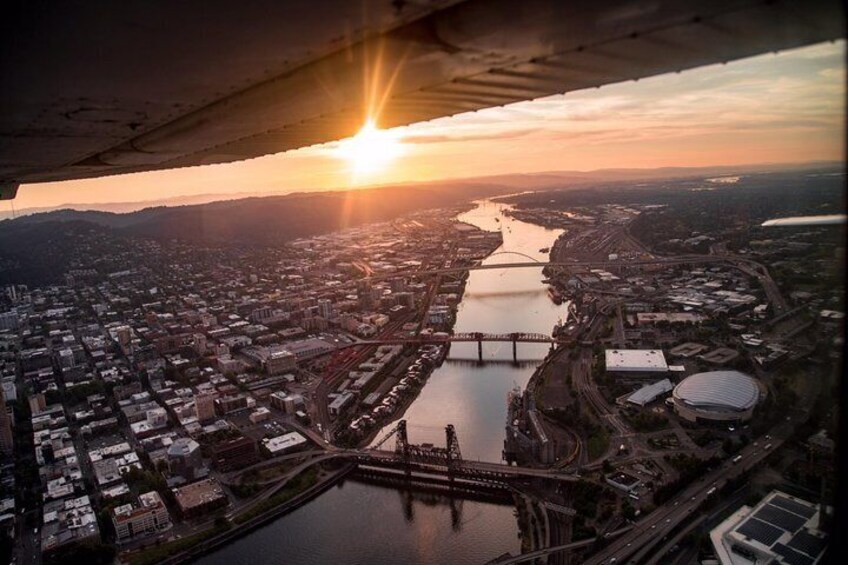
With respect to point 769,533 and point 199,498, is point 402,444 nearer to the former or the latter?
point 199,498

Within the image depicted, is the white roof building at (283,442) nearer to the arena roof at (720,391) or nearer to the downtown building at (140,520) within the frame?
the downtown building at (140,520)

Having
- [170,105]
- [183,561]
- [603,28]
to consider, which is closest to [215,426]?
[183,561]

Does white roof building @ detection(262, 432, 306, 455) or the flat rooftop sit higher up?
white roof building @ detection(262, 432, 306, 455)

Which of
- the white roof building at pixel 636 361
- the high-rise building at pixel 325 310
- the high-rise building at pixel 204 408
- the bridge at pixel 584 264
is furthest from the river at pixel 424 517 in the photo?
the bridge at pixel 584 264

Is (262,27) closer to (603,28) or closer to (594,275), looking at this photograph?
(603,28)

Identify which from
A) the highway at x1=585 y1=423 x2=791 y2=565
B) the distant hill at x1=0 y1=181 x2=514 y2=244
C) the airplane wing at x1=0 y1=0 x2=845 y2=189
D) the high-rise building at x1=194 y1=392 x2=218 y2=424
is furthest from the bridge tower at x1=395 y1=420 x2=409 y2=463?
the distant hill at x1=0 y1=181 x2=514 y2=244

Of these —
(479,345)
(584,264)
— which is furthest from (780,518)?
(584,264)

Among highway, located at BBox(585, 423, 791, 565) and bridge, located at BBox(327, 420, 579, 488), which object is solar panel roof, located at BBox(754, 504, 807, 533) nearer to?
highway, located at BBox(585, 423, 791, 565)
